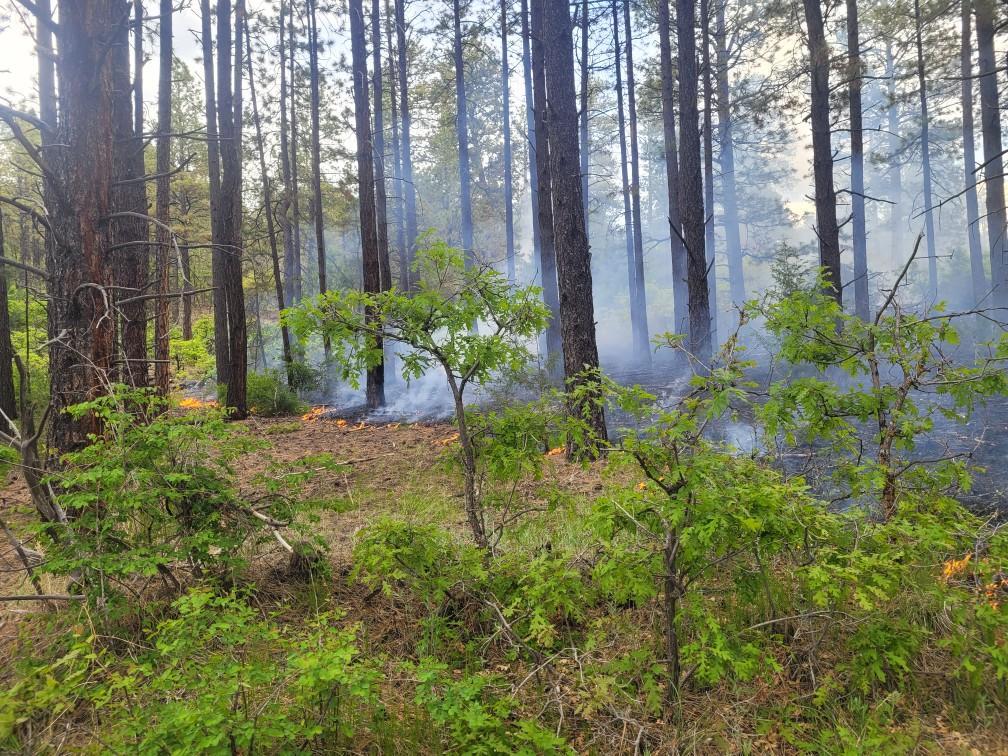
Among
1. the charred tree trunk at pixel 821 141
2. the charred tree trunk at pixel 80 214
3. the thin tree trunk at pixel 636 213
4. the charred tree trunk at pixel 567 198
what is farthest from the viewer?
the thin tree trunk at pixel 636 213

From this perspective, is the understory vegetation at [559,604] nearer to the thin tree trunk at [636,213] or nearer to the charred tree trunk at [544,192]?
the charred tree trunk at [544,192]

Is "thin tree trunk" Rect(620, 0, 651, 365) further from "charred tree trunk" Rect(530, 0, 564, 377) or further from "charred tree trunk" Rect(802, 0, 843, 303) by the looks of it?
"charred tree trunk" Rect(802, 0, 843, 303)

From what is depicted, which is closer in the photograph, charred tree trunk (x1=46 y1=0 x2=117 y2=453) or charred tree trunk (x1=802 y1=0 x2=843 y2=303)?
charred tree trunk (x1=46 y1=0 x2=117 y2=453)

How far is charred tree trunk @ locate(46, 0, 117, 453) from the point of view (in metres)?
4.13

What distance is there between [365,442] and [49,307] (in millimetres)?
5433

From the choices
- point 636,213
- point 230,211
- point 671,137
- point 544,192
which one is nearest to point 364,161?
point 230,211

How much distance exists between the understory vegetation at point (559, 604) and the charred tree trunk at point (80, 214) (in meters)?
1.03

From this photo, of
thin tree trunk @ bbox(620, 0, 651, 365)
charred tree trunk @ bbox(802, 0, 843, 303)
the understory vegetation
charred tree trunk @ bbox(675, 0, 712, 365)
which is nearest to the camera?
the understory vegetation

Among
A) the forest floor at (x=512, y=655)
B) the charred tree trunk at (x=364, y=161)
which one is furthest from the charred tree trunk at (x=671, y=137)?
the forest floor at (x=512, y=655)

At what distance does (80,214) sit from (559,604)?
4345mm

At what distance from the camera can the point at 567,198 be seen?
748 cm

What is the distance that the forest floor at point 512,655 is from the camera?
2.46 meters

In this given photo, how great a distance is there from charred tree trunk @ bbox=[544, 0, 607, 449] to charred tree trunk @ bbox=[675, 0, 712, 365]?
463cm

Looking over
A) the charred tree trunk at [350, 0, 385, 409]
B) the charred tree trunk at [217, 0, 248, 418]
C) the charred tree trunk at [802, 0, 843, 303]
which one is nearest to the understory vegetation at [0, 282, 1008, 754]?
the charred tree trunk at [802, 0, 843, 303]
